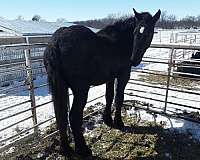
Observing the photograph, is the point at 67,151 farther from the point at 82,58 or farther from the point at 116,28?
the point at 116,28

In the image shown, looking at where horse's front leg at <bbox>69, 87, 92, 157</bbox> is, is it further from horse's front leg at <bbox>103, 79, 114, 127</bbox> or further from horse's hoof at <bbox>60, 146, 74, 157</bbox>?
horse's front leg at <bbox>103, 79, 114, 127</bbox>

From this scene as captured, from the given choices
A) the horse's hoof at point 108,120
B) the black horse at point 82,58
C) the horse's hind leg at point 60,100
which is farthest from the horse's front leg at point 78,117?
the horse's hoof at point 108,120

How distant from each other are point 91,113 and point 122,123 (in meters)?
0.82

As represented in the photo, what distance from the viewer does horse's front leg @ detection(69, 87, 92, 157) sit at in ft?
11.5

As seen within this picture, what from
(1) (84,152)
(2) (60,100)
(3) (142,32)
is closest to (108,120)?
(1) (84,152)

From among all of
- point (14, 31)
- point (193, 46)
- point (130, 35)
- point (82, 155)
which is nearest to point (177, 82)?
point (193, 46)

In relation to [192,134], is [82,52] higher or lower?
higher

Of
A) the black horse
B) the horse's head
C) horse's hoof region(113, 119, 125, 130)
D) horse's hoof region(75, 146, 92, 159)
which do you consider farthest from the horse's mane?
horse's hoof region(75, 146, 92, 159)

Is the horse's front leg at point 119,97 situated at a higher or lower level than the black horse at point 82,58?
lower

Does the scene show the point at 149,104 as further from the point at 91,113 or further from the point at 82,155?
the point at 82,155

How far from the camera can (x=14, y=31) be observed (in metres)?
15.2

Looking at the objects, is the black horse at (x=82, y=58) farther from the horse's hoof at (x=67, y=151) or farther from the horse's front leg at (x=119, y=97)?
the horse's front leg at (x=119, y=97)

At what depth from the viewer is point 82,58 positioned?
3.37m

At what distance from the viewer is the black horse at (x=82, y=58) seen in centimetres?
333
